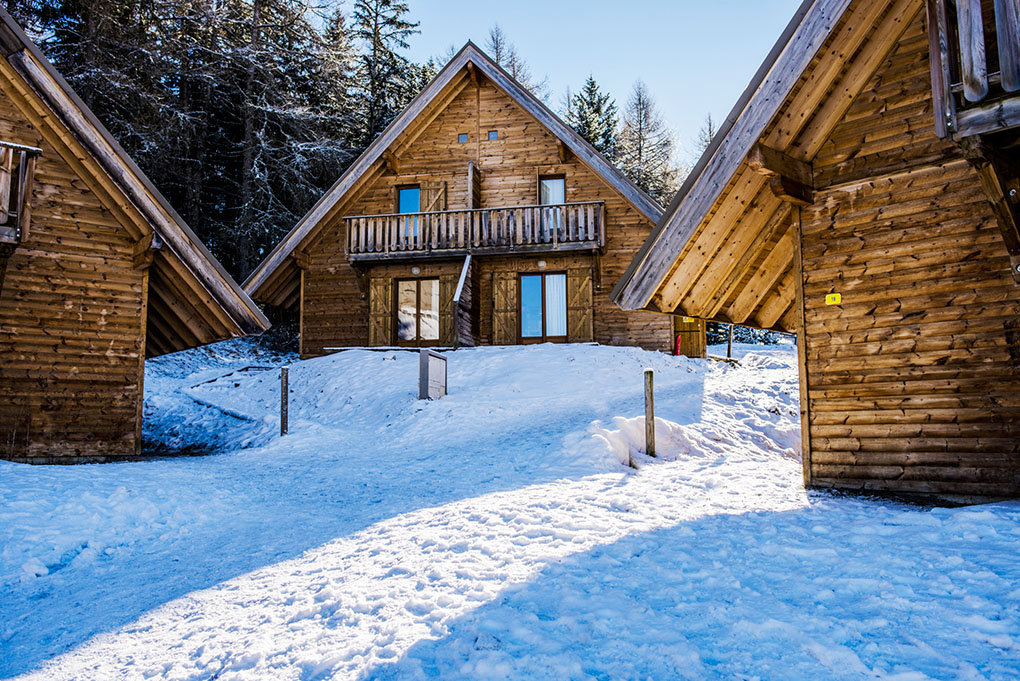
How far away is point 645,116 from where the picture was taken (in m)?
40.3

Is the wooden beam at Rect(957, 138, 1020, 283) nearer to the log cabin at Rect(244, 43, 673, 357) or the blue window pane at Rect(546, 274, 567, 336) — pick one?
the log cabin at Rect(244, 43, 673, 357)

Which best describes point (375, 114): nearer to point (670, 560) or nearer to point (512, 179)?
point (512, 179)

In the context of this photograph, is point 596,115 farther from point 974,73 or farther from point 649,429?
point 974,73

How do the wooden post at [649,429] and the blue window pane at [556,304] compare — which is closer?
the wooden post at [649,429]

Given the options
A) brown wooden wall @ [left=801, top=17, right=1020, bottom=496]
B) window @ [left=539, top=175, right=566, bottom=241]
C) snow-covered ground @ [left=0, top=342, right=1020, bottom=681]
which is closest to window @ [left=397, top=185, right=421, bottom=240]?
window @ [left=539, top=175, right=566, bottom=241]

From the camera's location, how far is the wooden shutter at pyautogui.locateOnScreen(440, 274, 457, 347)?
19328mm

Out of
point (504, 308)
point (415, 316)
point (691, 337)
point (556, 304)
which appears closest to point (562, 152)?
point (556, 304)

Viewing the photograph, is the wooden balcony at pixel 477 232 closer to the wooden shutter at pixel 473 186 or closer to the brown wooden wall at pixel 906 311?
the wooden shutter at pixel 473 186

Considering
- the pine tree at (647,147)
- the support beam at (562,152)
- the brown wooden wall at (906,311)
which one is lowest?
the brown wooden wall at (906,311)

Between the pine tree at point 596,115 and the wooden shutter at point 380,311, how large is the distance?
18.4m

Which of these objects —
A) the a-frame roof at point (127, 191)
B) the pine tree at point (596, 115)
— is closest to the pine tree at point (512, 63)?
the pine tree at point (596, 115)

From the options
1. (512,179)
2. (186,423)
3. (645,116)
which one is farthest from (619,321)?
(645,116)

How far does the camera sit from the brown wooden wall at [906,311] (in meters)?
6.09

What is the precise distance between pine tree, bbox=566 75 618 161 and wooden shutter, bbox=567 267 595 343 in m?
17.0
